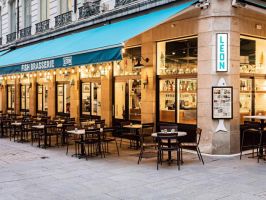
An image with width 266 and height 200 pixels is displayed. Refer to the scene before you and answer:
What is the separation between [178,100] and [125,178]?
512cm

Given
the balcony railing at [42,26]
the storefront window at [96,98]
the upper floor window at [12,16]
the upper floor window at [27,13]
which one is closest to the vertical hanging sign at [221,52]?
the storefront window at [96,98]

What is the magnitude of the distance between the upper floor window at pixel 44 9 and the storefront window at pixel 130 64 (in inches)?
280

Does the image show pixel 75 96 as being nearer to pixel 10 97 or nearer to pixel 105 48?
pixel 105 48

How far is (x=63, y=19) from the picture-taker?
18.6 metres

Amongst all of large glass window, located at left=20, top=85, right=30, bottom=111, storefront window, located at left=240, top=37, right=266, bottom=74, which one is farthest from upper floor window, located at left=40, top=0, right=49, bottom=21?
storefront window, located at left=240, top=37, right=266, bottom=74

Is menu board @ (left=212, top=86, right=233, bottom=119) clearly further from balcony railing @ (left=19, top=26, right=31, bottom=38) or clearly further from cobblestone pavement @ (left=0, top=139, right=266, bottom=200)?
balcony railing @ (left=19, top=26, right=31, bottom=38)

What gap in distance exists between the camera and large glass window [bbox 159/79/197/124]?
12320mm

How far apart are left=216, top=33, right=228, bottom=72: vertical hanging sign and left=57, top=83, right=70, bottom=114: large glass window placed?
32.6 ft

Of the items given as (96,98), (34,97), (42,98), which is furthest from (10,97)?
(96,98)

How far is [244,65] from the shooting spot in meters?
12.2

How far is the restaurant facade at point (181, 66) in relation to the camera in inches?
430

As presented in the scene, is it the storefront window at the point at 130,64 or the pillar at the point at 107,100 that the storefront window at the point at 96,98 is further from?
the storefront window at the point at 130,64

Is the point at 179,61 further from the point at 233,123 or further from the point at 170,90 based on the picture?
the point at 233,123

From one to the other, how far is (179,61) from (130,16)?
9.49ft
